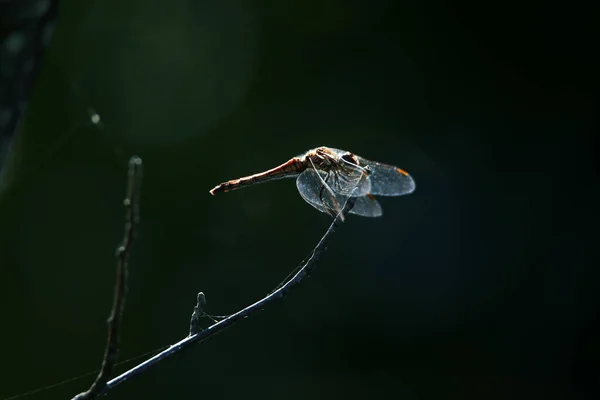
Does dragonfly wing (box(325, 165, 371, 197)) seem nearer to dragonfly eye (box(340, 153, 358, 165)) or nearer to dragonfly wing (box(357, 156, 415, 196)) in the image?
dragonfly eye (box(340, 153, 358, 165))

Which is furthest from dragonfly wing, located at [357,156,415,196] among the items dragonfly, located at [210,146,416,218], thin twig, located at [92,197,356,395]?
thin twig, located at [92,197,356,395]

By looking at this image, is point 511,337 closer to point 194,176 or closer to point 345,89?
point 345,89

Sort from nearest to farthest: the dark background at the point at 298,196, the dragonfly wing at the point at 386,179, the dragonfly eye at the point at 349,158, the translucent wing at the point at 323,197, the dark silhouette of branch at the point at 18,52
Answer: the dark silhouette of branch at the point at 18,52 → the translucent wing at the point at 323,197 → the dragonfly eye at the point at 349,158 → the dragonfly wing at the point at 386,179 → the dark background at the point at 298,196

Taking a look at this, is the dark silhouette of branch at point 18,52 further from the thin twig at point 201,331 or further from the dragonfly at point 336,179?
the dragonfly at point 336,179

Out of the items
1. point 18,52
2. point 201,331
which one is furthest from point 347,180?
point 18,52

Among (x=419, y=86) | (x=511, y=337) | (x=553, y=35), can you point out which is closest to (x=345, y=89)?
(x=419, y=86)

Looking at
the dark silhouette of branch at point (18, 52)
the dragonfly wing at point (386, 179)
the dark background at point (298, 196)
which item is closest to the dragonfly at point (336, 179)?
the dragonfly wing at point (386, 179)
